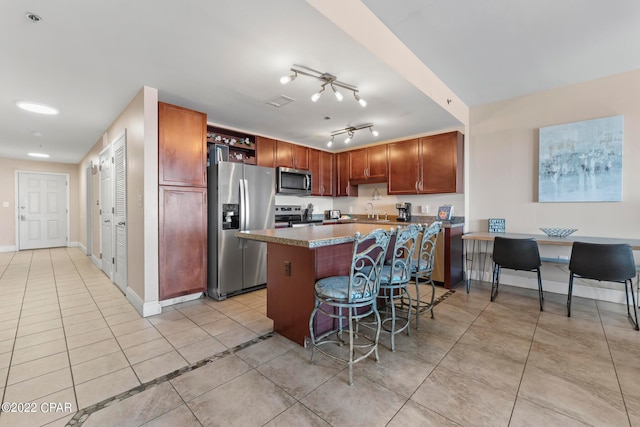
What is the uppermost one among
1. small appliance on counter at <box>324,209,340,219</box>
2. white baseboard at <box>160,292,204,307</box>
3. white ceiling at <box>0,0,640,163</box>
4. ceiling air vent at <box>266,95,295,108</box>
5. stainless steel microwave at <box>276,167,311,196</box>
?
white ceiling at <box>0,0,640,163</box>

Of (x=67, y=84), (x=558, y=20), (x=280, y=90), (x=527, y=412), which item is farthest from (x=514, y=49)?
(x=67, y=84)

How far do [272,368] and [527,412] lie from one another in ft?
5.04

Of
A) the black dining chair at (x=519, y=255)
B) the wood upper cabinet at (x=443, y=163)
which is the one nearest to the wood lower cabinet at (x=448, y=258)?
the black dining chair at (x=519, y=255)

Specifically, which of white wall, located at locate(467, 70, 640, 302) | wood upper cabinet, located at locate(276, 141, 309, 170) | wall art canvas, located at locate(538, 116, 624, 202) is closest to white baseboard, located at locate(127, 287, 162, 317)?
wood upper cabinet, located at locate(276, 141, 309, 170)

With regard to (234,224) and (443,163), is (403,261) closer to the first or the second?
(234,224)

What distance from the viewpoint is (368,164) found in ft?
16.8

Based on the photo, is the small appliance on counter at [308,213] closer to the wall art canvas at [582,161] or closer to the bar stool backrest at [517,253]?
the bar stool backrest at [517,253]

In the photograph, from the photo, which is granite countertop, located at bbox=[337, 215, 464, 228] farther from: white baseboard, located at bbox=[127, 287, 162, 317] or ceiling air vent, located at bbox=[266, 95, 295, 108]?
white baseboard, located at bbox=[127, 287, 162, 317]

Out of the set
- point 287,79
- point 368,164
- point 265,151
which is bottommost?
point 368,164

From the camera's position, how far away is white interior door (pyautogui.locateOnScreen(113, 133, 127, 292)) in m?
3.43

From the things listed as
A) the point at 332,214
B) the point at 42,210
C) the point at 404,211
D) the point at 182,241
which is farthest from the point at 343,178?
the point at 42,210

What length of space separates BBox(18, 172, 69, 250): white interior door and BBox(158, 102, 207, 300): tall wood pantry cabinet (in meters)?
7.02

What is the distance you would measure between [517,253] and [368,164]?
109 inches

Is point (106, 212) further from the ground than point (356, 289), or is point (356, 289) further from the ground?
point (106, 212)
